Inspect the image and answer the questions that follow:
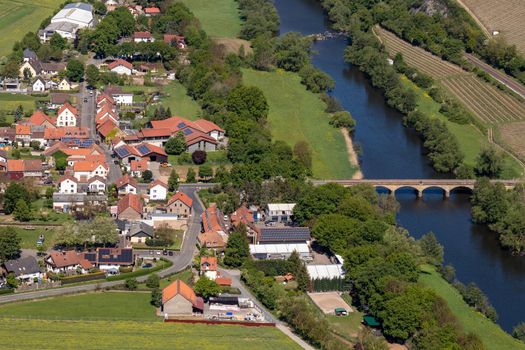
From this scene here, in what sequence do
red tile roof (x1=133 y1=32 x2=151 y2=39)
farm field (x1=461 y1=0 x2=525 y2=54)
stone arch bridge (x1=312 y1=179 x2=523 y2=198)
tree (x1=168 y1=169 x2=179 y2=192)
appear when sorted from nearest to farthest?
1. tree (x1=168 y1=169 x2=179 y2=192)
2. stone arch bridge (x1=312 y1=179 x2=523 y2=198)
3. red tile roof (x1=133 y1=32 x2=151 y2=39)
4. farm field (x1=461 y1=0 x2=525 y2=54)

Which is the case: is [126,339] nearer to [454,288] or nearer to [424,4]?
[454,288]

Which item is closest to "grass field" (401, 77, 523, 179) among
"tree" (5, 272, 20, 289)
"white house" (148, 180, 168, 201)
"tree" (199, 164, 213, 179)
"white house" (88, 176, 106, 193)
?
"tree" (199, 164, 213, 179)

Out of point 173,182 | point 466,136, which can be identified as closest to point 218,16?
point 466,136

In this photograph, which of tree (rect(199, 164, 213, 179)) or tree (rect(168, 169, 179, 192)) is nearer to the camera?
tree (rect(168, 169, 179, 192))

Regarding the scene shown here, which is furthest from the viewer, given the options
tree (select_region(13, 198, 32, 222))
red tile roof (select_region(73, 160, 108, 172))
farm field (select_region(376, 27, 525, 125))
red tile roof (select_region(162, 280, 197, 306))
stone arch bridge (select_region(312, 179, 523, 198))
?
farm field (select_region(376, 27, 525, 125))

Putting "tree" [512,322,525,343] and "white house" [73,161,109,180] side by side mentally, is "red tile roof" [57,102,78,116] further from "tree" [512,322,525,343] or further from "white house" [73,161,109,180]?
"tree" [512,322,525,343]

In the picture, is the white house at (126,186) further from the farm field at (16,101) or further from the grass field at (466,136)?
the grass field at (466,136)
